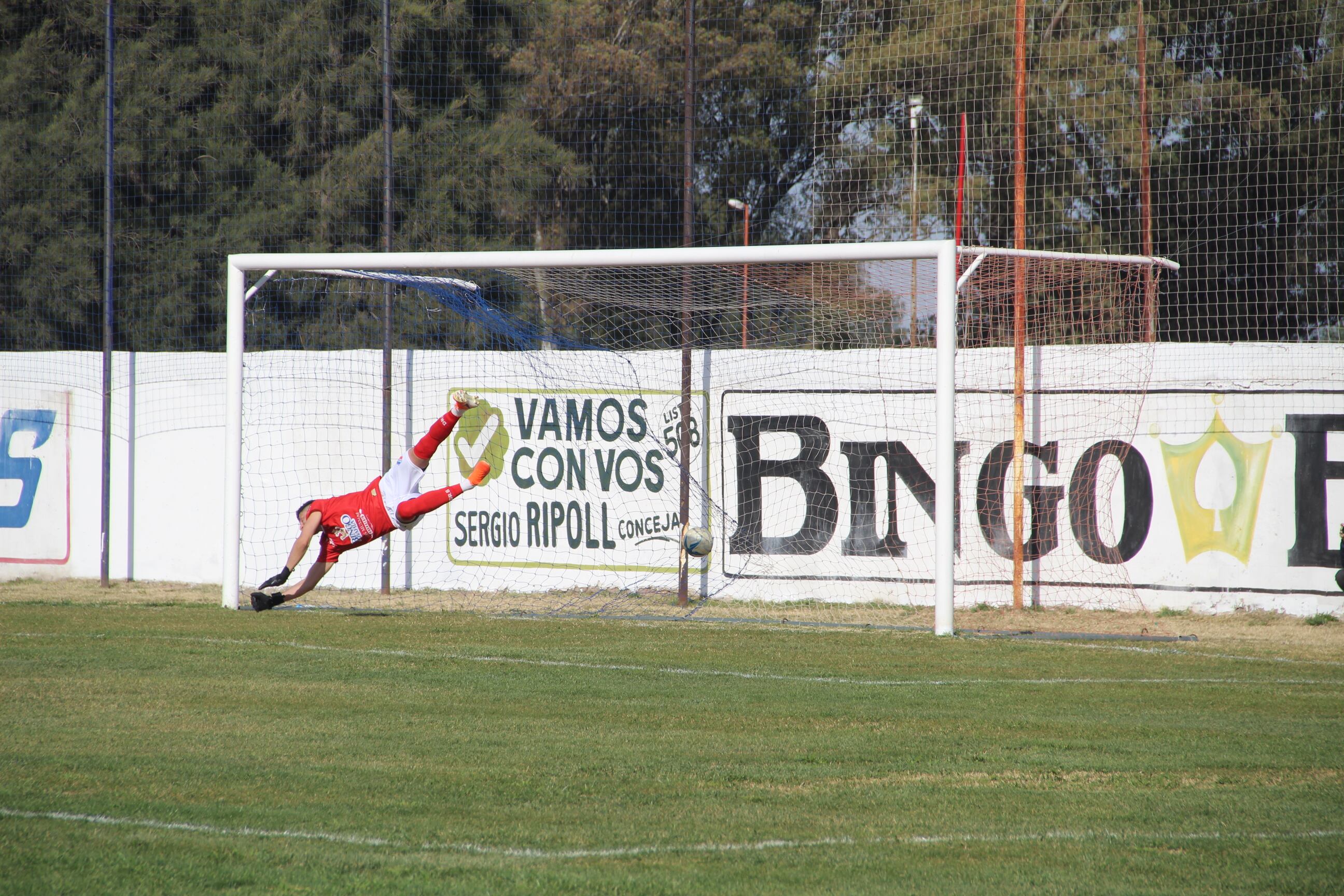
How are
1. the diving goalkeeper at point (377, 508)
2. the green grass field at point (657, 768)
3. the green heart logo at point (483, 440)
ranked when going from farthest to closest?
the green heart logo at point (483, 440), the diving goalkeeper at point (377, 508), the green grass field at point (657, 768)

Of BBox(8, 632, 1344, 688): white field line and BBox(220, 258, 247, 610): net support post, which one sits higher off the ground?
BBox(220, 258, 247, 610): net support post

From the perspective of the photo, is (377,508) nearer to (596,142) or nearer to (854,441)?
(854,441)

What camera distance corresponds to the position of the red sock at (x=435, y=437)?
36.2 feet

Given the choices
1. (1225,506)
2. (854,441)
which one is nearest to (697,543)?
(854,441)

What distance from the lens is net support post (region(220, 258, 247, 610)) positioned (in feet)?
40.8

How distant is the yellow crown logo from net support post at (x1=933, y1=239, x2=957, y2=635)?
3109 mm

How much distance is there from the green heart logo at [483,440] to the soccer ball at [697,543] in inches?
121

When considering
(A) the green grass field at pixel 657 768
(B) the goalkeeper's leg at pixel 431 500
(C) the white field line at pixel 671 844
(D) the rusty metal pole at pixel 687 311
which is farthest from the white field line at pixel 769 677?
(D) the rusty metal pole at pixel 687 311

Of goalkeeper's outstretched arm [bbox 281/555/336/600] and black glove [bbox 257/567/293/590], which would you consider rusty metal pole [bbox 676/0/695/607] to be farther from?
black glove [bbox 257/567/293/590]

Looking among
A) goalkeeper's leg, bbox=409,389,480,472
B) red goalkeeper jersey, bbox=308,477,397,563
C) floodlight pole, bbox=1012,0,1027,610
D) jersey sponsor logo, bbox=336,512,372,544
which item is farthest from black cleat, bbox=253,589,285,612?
floodlight pole, bbox=1012,0,1027,610

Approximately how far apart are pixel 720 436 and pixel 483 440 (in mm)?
2748

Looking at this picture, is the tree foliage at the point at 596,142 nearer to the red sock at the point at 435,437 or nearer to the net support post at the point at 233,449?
the net support post at the point at 233,449

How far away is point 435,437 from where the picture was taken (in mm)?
11117

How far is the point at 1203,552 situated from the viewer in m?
12.8
